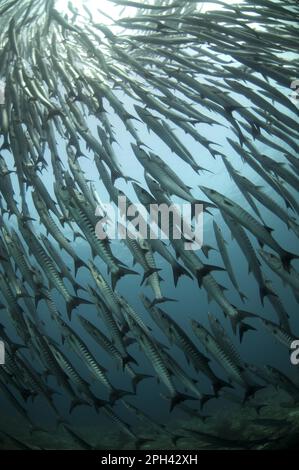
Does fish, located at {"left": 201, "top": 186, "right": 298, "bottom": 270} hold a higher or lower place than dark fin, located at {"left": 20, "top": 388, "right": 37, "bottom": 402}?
higher

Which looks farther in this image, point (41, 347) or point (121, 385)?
point (121, 385)

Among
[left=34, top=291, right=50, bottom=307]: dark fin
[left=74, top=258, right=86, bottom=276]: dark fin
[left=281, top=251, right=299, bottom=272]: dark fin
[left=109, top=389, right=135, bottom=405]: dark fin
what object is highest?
[left=74, top=258, right=86, bottom=276]: dark fin

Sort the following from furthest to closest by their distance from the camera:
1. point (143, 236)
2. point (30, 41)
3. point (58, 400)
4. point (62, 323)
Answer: point (58, 400), point (30, 41), point (62, 323), point (143, 236)

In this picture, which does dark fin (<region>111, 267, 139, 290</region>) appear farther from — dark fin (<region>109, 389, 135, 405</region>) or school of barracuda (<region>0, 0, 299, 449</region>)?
dark fin (<region>109, 389, 135, 405</region>)

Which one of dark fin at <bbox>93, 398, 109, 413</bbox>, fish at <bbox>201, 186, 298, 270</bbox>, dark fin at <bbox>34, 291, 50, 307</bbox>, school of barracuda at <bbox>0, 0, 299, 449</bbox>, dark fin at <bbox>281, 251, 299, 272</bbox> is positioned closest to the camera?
fish at <bbox>201, 186, 298, 270</bbox>

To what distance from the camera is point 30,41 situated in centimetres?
596

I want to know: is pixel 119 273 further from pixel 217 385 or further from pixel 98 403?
pixel 217 385

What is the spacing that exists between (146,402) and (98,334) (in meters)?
39.3

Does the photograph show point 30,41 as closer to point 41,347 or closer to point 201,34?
point 201,34

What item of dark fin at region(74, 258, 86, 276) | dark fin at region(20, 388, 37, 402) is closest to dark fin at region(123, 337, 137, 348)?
dark fin at region(74, 258, 86, 276)

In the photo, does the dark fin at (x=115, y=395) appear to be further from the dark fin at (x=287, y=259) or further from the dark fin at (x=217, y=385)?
the dark fin at (x=287, y=259)

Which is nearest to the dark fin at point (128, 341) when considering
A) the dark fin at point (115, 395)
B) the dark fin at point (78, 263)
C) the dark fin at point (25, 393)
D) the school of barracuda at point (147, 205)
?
the school of barracuda at point (147, 205)

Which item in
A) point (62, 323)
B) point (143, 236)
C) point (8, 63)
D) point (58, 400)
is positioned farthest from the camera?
point (58, 400)
